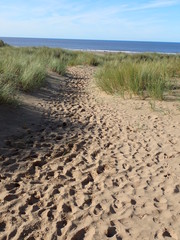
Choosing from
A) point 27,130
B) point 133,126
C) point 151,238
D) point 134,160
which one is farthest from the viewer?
point 133,126

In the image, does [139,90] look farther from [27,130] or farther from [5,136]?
[5,136]

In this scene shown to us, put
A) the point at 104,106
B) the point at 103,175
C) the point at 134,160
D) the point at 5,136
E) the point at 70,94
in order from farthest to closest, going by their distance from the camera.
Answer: the point at 70,94 < the point at 104,106 < the point at 5,136 < the point at 134,160 < the point at 103,175

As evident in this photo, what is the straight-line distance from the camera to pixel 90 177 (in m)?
3.85

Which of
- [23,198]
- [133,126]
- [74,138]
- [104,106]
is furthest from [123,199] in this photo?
[104,106]

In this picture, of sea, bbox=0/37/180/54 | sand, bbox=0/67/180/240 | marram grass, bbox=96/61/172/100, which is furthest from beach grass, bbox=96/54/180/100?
sea, bbox=0/37/180/54

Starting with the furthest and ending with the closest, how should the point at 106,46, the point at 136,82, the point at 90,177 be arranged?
the point at 106,46
the point at 136,82
the point at 90,177

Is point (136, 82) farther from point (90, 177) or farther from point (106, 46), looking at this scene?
point (106, 46)

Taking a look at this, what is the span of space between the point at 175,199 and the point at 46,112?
4.38 m

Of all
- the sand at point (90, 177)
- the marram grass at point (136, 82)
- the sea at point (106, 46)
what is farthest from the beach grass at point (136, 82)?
the sea at point (106, 46)

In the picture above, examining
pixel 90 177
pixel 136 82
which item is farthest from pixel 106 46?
pixel 90 177

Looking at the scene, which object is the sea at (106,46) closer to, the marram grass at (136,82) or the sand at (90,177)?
the marram grass at (136,82)

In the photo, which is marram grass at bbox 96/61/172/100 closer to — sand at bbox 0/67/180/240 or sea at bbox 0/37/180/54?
sand at bbox 0/67/180/240

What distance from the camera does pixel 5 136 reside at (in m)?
5.05

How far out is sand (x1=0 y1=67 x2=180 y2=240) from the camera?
2.83m
